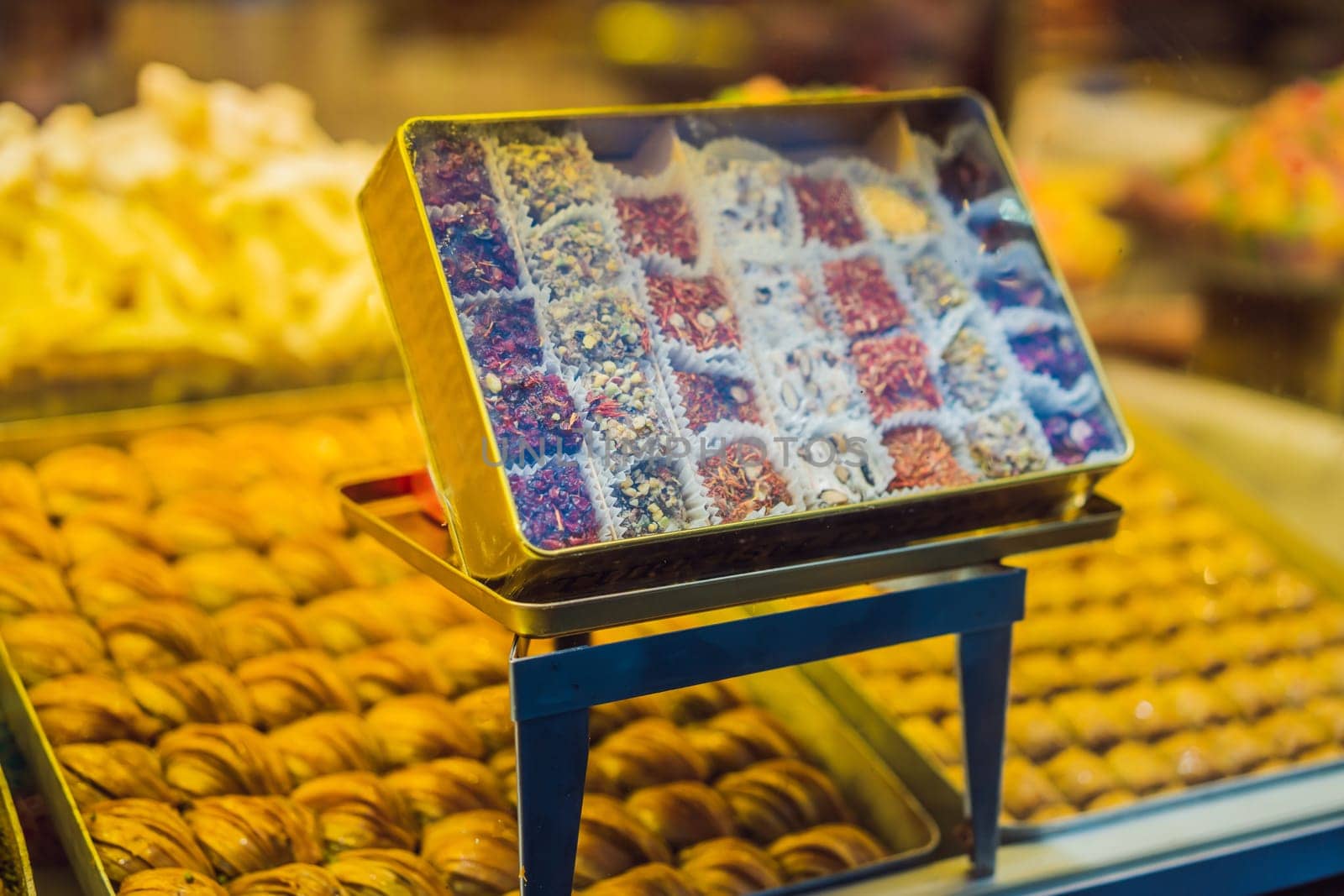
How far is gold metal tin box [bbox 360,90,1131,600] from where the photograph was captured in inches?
44.4

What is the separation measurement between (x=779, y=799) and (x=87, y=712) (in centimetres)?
81

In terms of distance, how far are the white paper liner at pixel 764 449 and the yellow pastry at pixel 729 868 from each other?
469 mm

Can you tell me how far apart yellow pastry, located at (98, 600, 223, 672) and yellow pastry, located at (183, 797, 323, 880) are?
0.23 metres

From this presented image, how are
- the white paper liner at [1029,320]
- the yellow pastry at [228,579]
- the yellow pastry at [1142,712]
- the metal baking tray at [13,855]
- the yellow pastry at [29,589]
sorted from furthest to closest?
the yellow pastry at [1142,712] < the yellow pastry at [228,579] < the yellow pastry at [29,589] < the white paper liner at [1029,320] < the metal baking tray at [13,855]

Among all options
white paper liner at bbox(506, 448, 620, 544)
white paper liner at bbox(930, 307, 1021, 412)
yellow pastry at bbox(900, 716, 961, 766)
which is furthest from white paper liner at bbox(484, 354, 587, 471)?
yellow pastry at bbox(900, 716, 961, 766)

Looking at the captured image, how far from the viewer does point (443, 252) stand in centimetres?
115

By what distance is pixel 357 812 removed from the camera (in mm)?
1368

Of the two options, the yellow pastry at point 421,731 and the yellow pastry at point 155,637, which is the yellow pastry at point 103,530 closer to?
the yellow pastry at point 155,637

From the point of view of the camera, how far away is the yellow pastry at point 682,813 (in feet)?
4.75

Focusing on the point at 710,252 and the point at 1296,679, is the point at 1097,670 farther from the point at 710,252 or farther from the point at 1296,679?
the point at 710,252

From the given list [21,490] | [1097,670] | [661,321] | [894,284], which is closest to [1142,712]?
[1097,670]

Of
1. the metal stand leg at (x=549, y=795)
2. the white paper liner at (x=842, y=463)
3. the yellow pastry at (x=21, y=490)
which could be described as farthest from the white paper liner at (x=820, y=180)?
the yellow pastry at (x=21, y=490)

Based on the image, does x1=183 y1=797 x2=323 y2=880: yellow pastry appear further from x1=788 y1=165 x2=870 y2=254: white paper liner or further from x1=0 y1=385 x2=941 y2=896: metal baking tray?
x1=788 y1=165 x2=870 y2=254: white paper liner

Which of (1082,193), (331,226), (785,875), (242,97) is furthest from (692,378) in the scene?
(1082,193)
